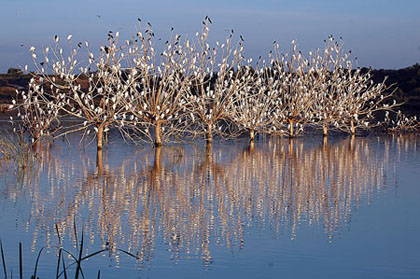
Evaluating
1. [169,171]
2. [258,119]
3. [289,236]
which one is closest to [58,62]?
[169,171]

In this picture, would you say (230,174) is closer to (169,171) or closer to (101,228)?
(169,171)

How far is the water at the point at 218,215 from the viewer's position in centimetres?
683

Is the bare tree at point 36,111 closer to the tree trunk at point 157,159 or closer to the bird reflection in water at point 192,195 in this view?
the bird reflection in water at point 192,195

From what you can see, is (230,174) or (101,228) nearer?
(101,228)

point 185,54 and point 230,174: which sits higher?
point 185,54

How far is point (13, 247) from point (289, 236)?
304 centimetres

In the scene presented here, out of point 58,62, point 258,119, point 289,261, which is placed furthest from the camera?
point 258,119

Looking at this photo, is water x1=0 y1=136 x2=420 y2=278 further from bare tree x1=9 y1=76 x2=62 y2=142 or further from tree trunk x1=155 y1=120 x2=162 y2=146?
tree trunk x1=155 y1=120 x2=162 y2=146

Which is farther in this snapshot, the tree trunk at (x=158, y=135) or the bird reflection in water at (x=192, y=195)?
the tree trunk at (x=158, y=135)

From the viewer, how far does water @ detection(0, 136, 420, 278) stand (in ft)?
22.4

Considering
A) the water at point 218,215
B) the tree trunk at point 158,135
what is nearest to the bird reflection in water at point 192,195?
the water at point 218,215

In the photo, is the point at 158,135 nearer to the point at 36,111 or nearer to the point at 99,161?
the point at 36,111

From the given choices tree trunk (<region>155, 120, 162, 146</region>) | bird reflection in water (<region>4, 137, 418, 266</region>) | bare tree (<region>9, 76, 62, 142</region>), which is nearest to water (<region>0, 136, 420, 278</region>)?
bird reflection in water (<region>4, 137, 418, 266</region>)

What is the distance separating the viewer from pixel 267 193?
11039 millimetres
